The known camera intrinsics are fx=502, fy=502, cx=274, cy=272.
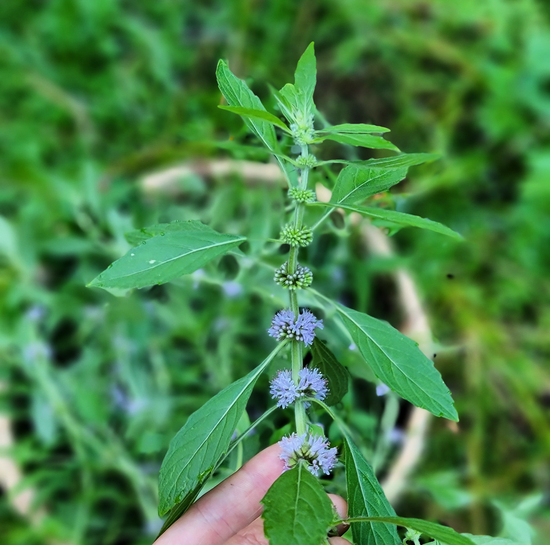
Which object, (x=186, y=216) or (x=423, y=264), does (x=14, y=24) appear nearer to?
(x=186, y=216)

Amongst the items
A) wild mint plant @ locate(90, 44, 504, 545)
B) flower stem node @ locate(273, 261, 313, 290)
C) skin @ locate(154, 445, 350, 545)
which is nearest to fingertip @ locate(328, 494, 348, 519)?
skin @ locate(154, 445, 350, 545)

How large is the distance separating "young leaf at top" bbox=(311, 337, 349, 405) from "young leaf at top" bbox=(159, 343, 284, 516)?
0.07m

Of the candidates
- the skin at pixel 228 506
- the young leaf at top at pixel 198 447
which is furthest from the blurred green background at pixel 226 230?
the young leaf at top at pixel 198 447

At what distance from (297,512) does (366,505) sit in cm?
6

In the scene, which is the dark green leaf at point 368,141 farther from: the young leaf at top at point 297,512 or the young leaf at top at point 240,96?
the young leaf at top at point 297,512

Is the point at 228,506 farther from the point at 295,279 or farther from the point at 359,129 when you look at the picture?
the point at 359,129

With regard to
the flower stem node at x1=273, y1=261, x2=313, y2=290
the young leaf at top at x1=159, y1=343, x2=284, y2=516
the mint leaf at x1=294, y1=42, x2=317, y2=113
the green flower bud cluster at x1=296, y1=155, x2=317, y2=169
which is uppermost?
the mint leaf at x1=294, y1=42, x2=317, y2=113

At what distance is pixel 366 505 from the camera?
345 mm

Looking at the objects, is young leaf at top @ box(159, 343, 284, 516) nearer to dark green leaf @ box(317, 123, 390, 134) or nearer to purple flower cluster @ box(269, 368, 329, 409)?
purple flower cluster @ box(269, 368, 329, 409)

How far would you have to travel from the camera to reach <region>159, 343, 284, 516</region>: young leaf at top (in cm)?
34

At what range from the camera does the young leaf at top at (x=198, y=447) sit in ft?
1.11

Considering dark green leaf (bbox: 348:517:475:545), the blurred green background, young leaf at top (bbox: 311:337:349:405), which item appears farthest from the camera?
the blurred green background

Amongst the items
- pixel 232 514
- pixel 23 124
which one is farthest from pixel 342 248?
pixel 23 124

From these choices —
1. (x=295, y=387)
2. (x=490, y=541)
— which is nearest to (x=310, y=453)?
(x=295, y=387)
